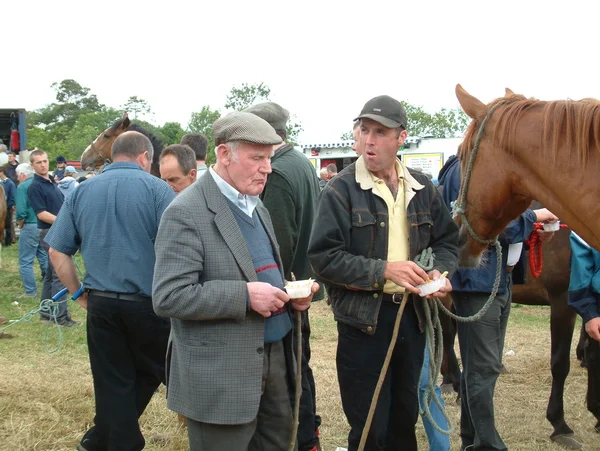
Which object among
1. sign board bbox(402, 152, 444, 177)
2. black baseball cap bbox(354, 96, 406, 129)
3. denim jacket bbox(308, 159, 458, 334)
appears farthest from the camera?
sign board bbox(402, 152, 444, 177)

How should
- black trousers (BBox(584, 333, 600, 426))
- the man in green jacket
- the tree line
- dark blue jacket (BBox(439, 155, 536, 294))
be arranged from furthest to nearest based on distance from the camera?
1. the tree line
2. black trousers (BBox(584, 333, 600, 426))
3. the man in green jacket
4. dark blue jacket (BBox(439, 155, 536, 294))

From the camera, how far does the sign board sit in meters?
18.1

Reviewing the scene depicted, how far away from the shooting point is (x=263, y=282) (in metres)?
2.38

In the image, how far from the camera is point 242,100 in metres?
45.6

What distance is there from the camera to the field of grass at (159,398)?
14.5ft

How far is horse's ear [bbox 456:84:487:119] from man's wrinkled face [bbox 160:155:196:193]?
2459mm

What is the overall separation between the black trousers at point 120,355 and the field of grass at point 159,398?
2.46ft

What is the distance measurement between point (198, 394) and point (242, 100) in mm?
44639

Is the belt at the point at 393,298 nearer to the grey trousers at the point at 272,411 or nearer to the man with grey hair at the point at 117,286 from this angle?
the grey trousers at the point at 272,411

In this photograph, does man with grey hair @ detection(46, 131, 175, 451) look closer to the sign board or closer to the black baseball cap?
the black baseball cap

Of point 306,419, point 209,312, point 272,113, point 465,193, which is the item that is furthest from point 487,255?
point 209,312

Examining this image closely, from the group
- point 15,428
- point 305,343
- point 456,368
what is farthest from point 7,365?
point 456,368

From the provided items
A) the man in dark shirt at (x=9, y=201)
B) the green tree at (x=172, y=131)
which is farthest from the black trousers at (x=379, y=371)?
the green tree at (x=172, y=131)

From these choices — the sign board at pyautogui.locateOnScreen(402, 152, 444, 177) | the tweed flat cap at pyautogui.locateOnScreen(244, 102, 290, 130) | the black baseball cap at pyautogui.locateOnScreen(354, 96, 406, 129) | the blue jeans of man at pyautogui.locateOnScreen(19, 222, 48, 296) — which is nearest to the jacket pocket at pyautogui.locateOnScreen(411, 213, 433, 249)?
the black baseball cap at pyautogui.locateOnScreen(354, 96, 406, 129)
